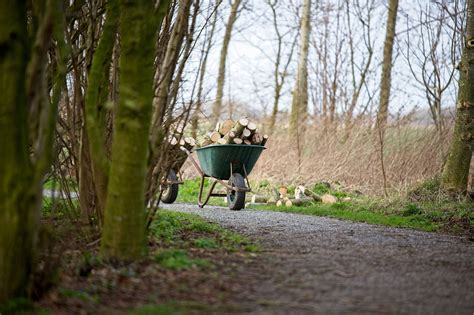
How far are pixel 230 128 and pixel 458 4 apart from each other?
485 centimetres

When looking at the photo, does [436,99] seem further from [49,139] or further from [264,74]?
[49,139]

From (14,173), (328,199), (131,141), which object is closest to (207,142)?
(328,199)

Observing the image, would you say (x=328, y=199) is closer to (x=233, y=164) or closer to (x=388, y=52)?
(x=233, y=164)

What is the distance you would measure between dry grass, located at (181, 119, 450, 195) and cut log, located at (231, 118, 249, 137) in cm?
250

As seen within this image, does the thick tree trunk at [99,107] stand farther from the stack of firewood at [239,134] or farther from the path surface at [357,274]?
the stack of firewood at [239,134]

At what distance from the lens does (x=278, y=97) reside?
57.5ft

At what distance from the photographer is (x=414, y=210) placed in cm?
744

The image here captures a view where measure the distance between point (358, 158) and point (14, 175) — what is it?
888 cm

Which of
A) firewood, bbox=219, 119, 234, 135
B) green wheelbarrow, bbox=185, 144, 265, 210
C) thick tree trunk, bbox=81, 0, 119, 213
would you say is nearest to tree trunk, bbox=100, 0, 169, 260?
thick tree trunk, bbox=81, 0, 119, 213

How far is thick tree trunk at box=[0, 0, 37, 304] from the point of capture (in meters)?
2.70

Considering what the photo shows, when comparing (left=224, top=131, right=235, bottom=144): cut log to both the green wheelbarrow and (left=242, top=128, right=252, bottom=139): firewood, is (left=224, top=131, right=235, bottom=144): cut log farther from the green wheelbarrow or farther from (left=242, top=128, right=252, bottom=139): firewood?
the green wheelbarrow

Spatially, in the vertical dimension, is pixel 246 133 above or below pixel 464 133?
below

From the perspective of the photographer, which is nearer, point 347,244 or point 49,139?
point 49,139

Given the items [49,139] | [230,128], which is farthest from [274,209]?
[49,139]
